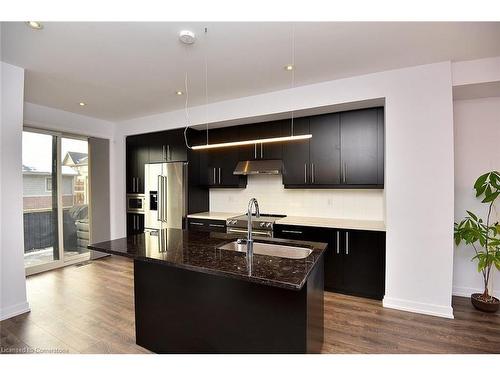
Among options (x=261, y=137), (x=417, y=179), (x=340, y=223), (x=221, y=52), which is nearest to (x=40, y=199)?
(x=261, y=137)

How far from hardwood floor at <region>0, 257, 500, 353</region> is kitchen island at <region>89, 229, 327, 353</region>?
442mm

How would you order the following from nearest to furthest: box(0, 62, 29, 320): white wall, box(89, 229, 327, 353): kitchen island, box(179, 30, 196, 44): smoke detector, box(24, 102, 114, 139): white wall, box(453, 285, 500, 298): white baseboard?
1. box(89, 229, 327, 353): kitchen island
2. box(179, 30, 196, 44): smoke detector
3. box(0, 62, 29, 320): white wall
4. box(453, 285, 500, 298): white baseboard
5. box(24, 102, 114, 139): white wall

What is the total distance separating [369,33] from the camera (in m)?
2.15

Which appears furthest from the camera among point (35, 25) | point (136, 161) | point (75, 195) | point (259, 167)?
point (136, 161)

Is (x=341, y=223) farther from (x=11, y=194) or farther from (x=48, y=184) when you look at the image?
(x=48, y=184)

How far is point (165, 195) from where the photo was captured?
442 centimetres

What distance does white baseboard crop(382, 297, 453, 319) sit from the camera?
262 centimetres

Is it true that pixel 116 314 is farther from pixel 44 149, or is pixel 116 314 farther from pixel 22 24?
pixel 44 149

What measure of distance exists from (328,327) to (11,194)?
3620 mm

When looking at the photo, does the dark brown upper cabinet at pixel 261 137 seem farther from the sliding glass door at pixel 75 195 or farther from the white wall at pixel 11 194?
the sliding glass door at pixel 75 195

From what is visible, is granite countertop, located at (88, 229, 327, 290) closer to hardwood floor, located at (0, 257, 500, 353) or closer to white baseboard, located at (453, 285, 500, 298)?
hardwood floor, located at (0, 257, 500, 353)

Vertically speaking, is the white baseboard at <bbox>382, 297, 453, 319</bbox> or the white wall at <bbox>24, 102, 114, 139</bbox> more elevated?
the white wall at <bbox>24, 102, 114, 139</bbox>

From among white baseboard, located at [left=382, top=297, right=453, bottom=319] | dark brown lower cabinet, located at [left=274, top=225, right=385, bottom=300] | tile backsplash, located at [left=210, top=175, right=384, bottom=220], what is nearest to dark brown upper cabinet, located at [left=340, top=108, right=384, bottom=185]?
tile backsplash, located at [left=210, top=175, right=384, bottom=220]
